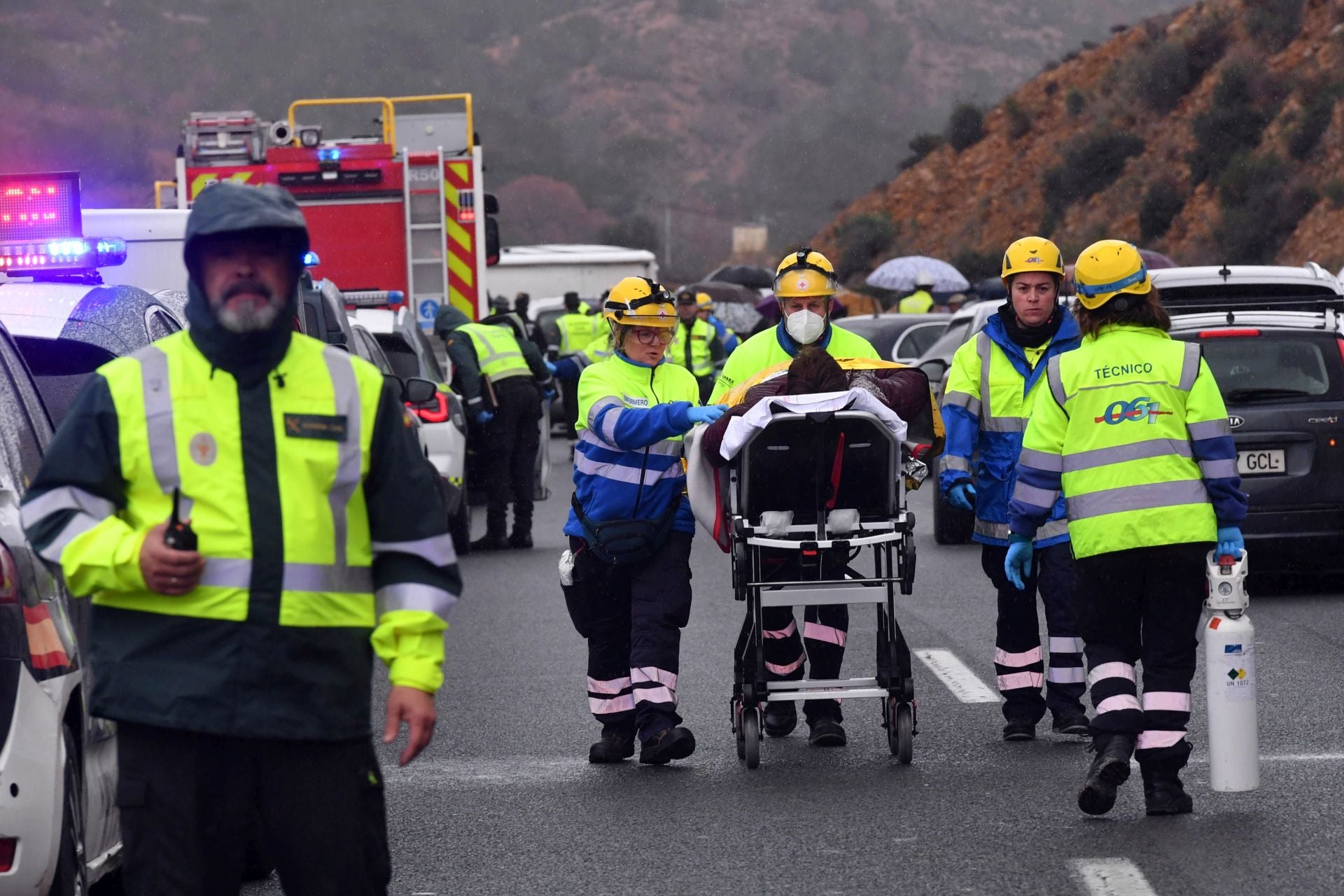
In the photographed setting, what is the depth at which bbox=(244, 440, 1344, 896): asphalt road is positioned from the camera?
6371 mm

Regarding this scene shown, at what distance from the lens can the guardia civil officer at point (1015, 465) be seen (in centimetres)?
843

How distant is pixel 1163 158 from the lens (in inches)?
2015

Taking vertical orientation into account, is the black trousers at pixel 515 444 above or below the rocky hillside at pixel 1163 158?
below

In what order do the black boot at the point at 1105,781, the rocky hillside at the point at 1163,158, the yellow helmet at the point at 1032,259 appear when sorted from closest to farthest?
the black boot at the point at 1105,781 < the yellow helmet at the point at 1032,259 < the rocky hillside at the point at 1163,158

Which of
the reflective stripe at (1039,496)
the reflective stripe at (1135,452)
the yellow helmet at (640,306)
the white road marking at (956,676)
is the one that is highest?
the yellow helmet at (640,306)

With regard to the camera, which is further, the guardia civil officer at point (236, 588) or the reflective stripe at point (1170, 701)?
the reflective stripe at point (1170, 701)

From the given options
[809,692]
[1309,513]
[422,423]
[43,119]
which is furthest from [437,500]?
[43,119]

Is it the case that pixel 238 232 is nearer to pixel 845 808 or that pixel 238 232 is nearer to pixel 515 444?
pixel 845 808

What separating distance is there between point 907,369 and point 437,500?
13.2ft

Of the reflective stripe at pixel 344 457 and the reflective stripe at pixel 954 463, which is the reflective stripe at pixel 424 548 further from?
the reflective stripe at pixel 954 463

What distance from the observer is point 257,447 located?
4148 mm

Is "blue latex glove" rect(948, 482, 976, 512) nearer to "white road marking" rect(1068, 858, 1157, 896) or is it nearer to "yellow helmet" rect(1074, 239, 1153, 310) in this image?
"yellow helmet" rect(1074, 239, 1153, 310)

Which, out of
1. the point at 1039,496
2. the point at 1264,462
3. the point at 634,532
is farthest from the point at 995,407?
the point at 1264,462

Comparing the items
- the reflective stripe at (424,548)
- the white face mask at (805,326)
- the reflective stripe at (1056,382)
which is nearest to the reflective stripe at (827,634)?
the white face mask at (805,326)
